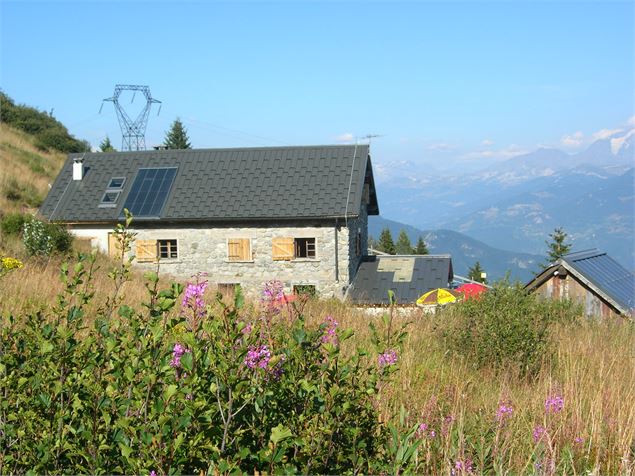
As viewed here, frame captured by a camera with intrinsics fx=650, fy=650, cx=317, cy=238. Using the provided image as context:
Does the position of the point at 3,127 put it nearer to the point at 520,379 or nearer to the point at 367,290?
the point at 367,290

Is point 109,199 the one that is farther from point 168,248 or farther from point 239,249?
point 239,249

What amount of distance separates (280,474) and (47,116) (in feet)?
152

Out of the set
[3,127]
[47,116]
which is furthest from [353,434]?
[47,116]

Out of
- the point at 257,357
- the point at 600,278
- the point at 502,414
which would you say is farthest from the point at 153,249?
the point at 257,357

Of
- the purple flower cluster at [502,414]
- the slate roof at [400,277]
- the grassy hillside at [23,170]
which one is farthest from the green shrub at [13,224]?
the purple flower cluster at [502,414]

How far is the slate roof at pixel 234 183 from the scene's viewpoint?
27000 millimetres

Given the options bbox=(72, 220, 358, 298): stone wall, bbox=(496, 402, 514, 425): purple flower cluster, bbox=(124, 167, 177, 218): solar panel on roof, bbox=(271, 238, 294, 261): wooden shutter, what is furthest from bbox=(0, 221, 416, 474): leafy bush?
bbox=(124, 167, 177, 218): solar panel on roof

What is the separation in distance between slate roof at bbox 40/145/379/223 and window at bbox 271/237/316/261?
1.06 meters

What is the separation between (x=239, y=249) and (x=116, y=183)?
7060 millimetres

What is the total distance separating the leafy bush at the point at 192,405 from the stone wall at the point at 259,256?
23.0 m

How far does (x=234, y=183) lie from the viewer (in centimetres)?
2877

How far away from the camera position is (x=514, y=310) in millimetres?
6996

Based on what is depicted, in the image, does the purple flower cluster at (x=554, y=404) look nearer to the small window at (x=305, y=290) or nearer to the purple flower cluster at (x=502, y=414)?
the purple flower cluster at (x=502, y=414)

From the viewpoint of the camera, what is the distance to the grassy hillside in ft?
92.5
